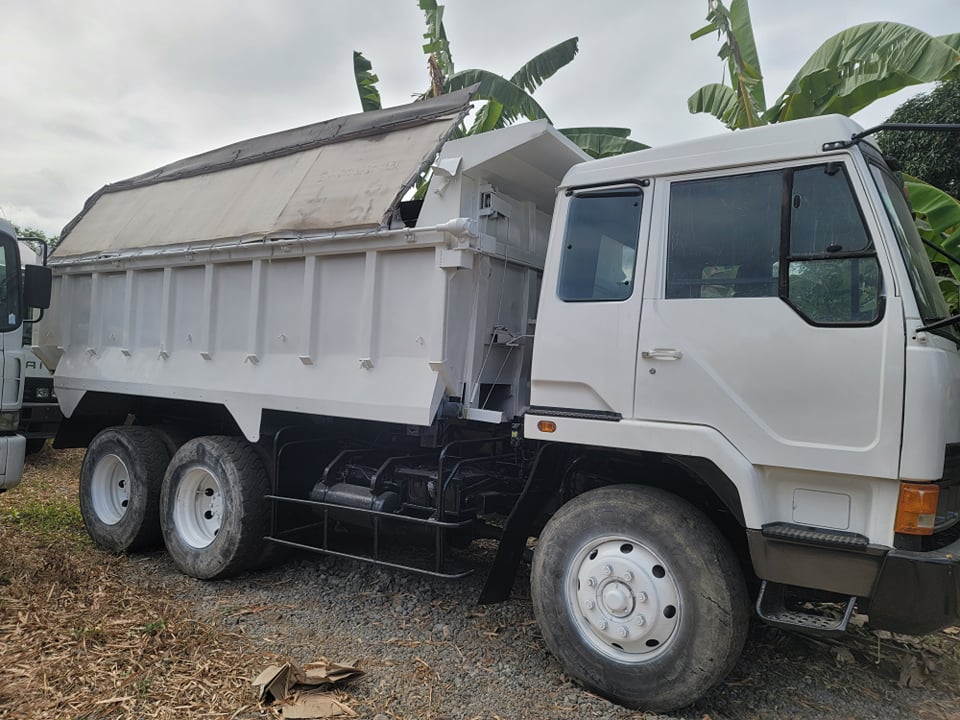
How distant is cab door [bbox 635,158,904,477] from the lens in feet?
9.66

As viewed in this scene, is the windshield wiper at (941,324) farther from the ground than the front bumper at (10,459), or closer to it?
farther from the ground

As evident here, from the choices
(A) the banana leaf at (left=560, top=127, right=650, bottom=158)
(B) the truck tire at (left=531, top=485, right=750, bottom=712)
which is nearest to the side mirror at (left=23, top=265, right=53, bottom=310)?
(B) the truck tire at (left=531, top=485, right=750, bottom=712)

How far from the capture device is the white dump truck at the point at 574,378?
300 centimetres

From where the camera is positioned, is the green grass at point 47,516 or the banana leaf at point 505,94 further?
the banana leaf at point 505,94

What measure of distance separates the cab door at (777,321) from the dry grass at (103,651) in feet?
8.74

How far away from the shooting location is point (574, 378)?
367 centimetres

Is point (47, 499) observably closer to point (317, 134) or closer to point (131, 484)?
point (131, 484)

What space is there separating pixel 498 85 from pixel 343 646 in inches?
294

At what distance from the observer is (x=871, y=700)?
364 centimetres

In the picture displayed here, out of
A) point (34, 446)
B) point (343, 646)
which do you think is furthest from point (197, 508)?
point (34, 446)

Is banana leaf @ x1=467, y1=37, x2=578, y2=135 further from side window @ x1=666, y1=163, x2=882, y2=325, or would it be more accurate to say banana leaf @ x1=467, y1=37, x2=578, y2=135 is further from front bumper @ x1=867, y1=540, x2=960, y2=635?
front bumper @ x1=867, y1=540, x2=960, y2=635

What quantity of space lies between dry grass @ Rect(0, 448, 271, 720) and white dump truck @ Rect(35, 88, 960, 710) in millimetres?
706

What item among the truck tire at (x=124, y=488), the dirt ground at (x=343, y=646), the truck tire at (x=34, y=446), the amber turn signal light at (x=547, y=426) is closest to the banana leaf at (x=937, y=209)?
Result: the dirt ground at (x=343, y=646)

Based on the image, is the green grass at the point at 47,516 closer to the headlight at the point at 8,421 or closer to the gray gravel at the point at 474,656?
the headlight at the point at 8,421
